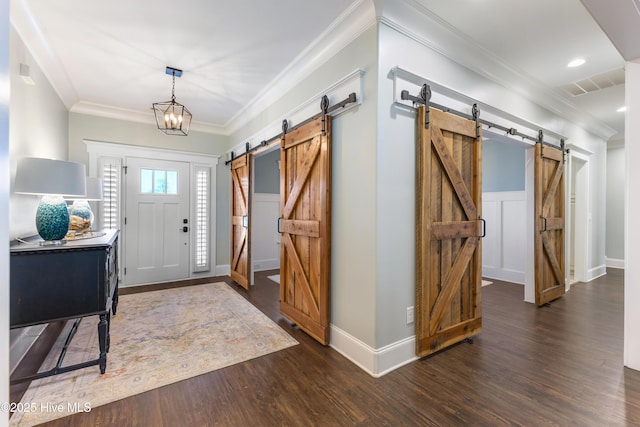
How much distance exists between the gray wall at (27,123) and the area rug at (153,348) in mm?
1182

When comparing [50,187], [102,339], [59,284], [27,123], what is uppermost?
[27,123]

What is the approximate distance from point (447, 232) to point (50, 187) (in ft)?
10.2

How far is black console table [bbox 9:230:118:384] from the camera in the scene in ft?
6.24

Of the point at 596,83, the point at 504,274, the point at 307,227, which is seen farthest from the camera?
the point at 504,274

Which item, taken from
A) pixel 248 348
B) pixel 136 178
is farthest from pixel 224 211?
pixel 248 348

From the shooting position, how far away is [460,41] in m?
2.64

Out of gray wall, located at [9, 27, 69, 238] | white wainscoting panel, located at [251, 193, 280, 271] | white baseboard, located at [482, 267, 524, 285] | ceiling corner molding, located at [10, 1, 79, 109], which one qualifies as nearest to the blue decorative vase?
gray wall, located at [9, 27, 69, 238]

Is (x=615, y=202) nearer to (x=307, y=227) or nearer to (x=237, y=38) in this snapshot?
(x=307, y=227)

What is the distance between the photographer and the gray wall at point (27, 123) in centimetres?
232

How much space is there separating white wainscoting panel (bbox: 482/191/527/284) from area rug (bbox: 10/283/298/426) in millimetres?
4099

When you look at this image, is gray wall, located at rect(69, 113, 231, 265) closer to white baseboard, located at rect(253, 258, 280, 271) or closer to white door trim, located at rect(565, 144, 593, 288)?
white baseboard, located at rect(253, 258, 280, 271)

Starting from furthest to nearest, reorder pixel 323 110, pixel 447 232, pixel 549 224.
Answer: pixel 549 224 < pixel 323 110 < pixel 447 232

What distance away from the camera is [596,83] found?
3.62 metres

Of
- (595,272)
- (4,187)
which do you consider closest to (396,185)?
(4,187)
